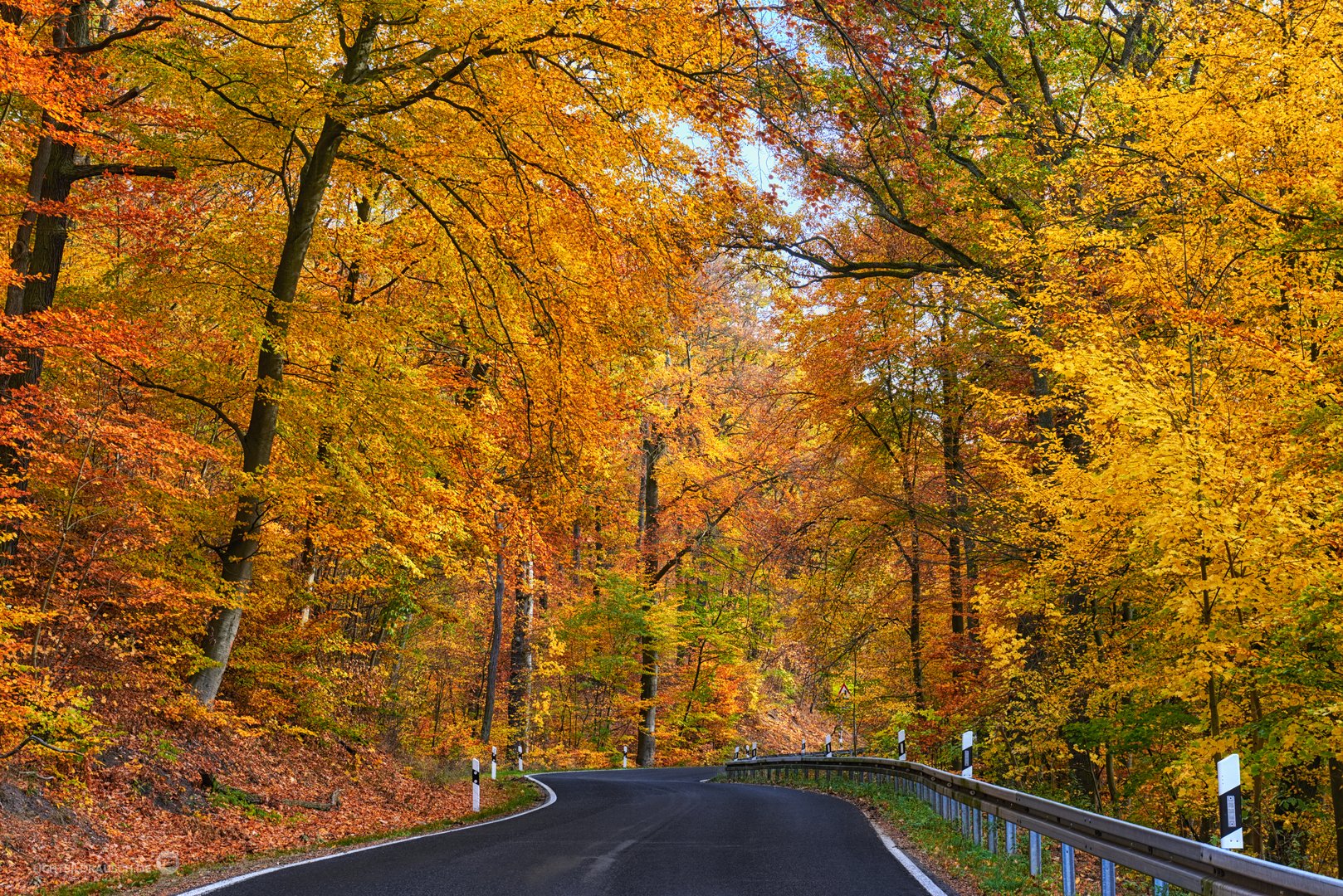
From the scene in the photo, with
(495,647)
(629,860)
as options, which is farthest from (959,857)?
(495,647)

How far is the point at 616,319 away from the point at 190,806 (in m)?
7.71

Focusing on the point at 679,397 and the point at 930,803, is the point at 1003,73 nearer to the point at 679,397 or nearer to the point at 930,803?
the point at 930,803

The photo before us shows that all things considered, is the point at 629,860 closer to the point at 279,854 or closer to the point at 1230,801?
the point at 279,854

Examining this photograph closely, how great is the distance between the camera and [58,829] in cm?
840

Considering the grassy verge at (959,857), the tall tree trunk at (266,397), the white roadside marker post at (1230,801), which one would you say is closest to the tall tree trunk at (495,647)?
Result: the tall tree trunk at (266,397)

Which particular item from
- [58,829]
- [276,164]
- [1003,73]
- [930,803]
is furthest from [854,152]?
[58,829]

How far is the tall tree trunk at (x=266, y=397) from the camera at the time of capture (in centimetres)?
1215

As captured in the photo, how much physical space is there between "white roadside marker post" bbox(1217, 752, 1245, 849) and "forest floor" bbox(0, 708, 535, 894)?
7.19 meters

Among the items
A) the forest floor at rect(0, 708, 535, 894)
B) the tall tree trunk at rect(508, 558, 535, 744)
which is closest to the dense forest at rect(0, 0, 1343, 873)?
the forest floor at rect(0, 708, 535, 894)

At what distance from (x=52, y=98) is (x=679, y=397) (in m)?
23.3

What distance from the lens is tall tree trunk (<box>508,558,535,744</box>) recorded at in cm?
2888

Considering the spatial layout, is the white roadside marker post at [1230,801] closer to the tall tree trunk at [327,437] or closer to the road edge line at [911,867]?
the road edge line at [911,867]

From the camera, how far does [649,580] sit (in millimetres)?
33500

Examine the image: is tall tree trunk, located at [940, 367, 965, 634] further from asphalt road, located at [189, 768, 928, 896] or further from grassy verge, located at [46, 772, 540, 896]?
grassy verge, located at [46, 772, 540, 896]
